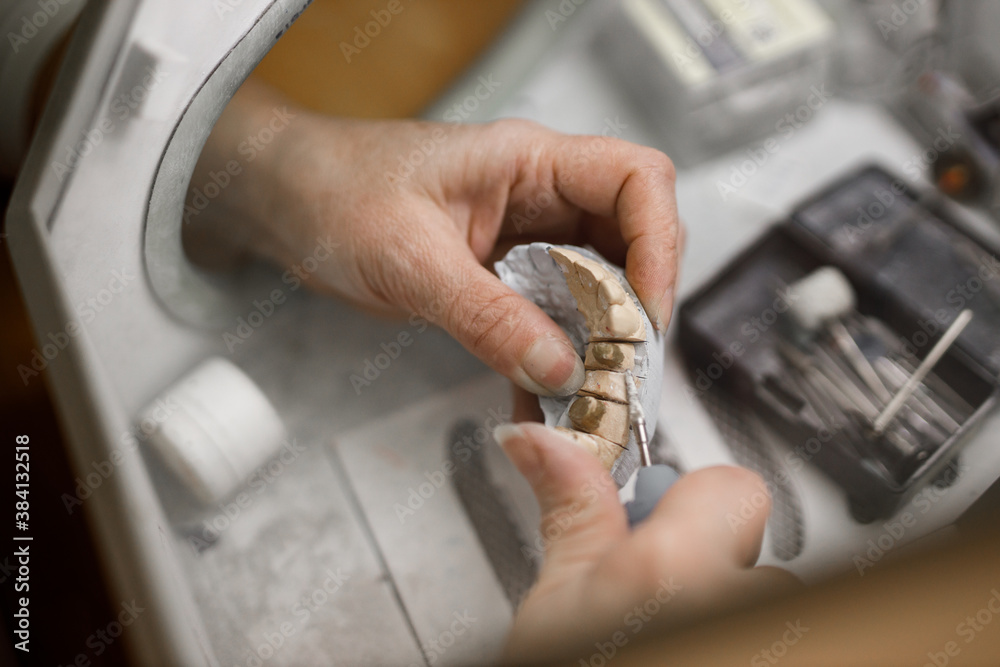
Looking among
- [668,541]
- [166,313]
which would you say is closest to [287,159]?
[166,313]

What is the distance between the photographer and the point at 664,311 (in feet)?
2.07

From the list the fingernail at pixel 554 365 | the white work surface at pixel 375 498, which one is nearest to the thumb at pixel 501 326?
the fingernail at pixel 554 365

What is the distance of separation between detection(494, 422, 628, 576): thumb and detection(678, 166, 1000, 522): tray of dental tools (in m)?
0.34

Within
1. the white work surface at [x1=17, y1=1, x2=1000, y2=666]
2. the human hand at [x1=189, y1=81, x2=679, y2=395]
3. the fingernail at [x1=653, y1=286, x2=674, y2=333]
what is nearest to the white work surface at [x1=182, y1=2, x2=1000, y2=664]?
the white work surface at [x1=17, y1=1, x2=1000, y2=666]

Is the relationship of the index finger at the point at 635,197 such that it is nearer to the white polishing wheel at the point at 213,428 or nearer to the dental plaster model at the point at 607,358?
the dental plaster model at the point at 607,358

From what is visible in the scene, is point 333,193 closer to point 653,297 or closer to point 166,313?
point 166,313

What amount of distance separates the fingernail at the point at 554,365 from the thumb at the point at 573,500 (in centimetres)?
5

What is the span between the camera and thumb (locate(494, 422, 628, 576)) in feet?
1.70

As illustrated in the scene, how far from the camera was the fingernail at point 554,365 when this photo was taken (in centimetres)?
58

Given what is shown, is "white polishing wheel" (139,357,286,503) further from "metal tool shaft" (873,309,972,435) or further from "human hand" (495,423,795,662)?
"metal tool shaft" (873,309,972,435)

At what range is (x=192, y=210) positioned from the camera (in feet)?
2.39

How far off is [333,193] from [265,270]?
0.59 ft

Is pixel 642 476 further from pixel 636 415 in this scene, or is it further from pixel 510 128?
pixel 510 128

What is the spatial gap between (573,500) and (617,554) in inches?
2.4
